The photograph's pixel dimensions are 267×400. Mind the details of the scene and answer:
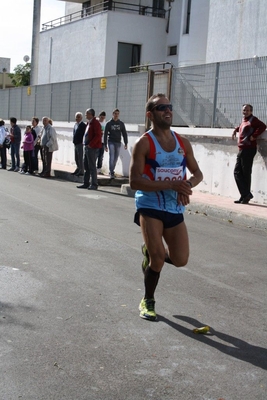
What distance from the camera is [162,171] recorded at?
5.73 m

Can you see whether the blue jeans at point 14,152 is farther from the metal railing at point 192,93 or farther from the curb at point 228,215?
the curb at point 228,215

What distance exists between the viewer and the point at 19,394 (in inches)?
165

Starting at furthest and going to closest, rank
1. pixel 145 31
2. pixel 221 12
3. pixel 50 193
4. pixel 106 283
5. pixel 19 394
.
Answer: pixel 145 31 < pixel 221 12 < pixel 50 193 < pixel 106 283 < pixel 19 394

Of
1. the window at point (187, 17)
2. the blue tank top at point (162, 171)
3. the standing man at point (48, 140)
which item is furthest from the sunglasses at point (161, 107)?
the window at point (187, 17)

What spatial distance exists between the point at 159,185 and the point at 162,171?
0.57 ft

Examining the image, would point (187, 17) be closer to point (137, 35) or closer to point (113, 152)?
point (137, 35)

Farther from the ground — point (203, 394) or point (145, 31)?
point (145, 31)

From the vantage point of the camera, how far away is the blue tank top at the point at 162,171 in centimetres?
574

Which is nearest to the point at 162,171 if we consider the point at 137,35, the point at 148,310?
the point at 148,310

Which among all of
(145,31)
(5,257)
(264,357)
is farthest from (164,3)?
(264,357)

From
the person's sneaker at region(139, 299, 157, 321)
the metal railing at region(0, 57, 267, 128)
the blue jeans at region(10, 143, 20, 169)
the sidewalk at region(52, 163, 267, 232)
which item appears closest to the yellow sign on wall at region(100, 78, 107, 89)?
the metal railing at region(0, 57, 267, 128)

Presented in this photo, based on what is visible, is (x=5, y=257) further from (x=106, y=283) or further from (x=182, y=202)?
(x=182, y=202)

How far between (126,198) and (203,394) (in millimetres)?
11994

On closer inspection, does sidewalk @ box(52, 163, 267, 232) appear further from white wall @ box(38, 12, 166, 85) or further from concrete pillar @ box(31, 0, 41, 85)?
concrete pillar @ box(31, 0, 41, 85)
